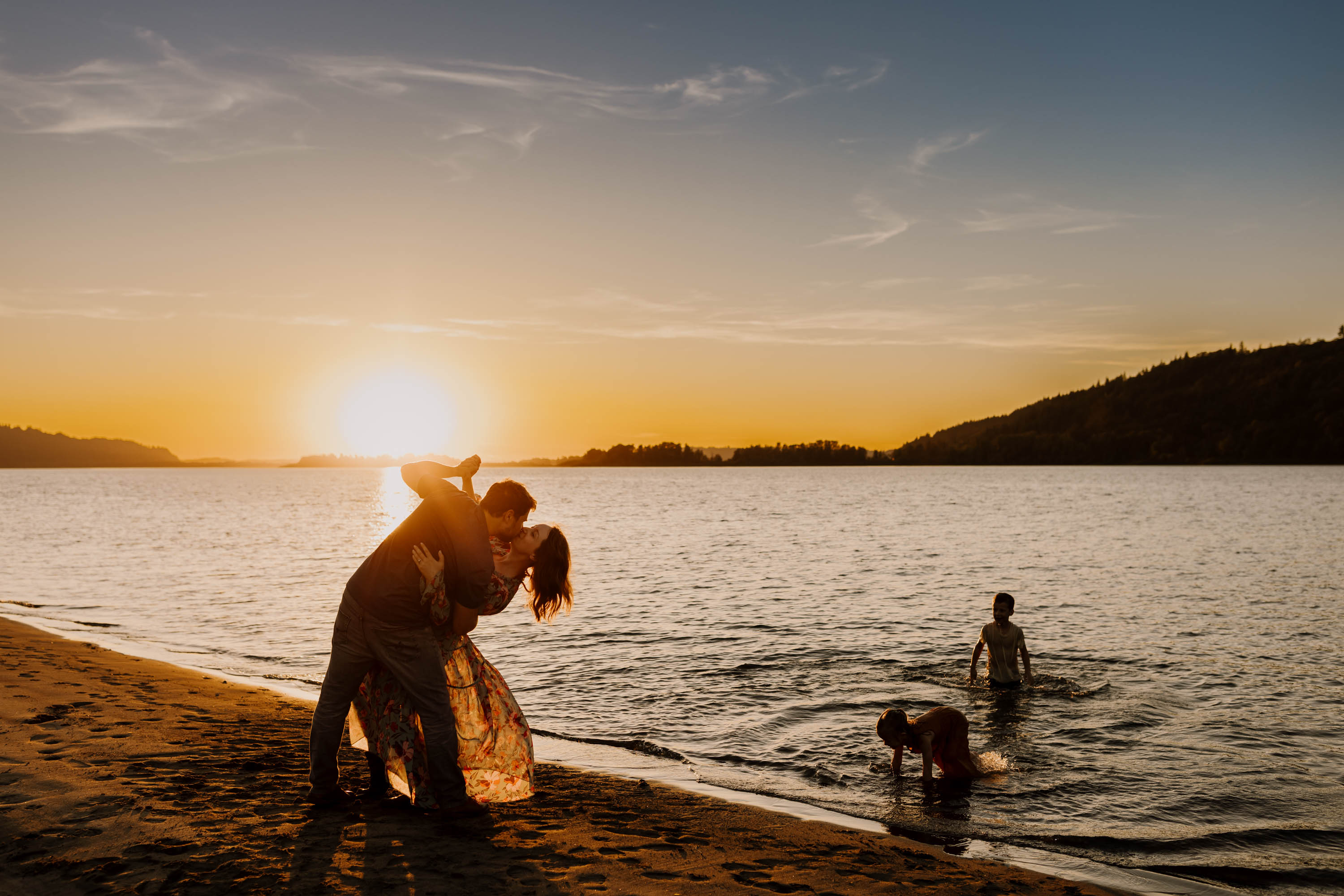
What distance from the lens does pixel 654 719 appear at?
37.6ft

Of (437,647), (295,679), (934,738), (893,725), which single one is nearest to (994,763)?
(934,738)

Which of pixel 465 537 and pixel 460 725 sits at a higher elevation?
pixel 465 537

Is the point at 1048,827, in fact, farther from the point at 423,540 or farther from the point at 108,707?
the point at 108,707

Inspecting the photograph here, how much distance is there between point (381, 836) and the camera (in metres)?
5.94

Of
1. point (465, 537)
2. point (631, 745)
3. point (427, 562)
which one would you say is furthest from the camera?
point (631, 745)

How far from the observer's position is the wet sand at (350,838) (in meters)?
5.25

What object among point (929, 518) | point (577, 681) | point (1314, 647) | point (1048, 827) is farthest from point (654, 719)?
point (929, 518)

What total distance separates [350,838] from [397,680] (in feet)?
3.48

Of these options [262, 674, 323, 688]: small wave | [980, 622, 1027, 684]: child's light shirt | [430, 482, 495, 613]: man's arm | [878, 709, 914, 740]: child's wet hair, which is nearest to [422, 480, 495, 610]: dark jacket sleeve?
[430, 482, 495, 613]: man's arm

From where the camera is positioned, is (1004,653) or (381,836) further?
(1004,653)

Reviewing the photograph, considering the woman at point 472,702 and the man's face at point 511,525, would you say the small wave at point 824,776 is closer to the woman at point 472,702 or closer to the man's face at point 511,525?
the woman at point 472,702

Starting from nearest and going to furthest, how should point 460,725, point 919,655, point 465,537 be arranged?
point 465,537
point 460,725
point 919,655

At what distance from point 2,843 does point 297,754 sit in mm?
3048

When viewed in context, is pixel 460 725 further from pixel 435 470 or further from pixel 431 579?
pixel 435 470
